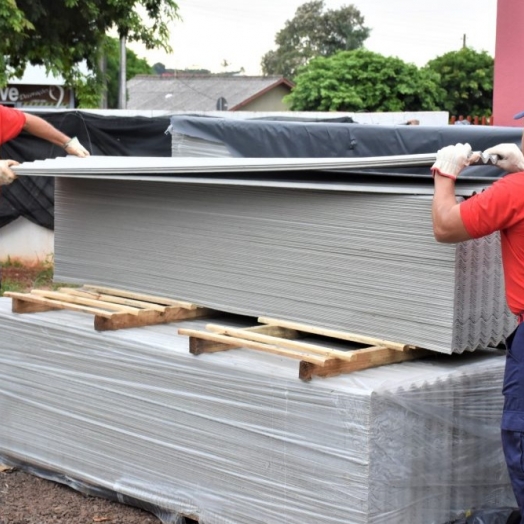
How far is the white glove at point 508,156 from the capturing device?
3.26 m

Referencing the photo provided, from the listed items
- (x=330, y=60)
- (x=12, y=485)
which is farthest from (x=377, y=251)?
(x=330, y=60)

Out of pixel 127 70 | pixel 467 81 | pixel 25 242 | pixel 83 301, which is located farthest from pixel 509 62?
pixel 127 70

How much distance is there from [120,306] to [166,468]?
84 cm

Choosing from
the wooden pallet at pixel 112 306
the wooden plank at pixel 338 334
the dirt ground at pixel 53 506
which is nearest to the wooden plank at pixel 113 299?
the wooden pallet at pixel 112 306

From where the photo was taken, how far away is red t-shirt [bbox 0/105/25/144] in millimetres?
5281

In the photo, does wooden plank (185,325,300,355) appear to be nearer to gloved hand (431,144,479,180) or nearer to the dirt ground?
the dirt ground

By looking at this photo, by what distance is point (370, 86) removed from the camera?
31453 mm

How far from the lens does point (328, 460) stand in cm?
338

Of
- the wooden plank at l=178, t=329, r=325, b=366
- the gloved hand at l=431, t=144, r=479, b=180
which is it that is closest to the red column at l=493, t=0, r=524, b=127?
the wooden plank at l=178, t=329, r=325, b=366

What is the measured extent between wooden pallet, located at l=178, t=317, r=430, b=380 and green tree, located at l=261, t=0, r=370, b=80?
62807mm

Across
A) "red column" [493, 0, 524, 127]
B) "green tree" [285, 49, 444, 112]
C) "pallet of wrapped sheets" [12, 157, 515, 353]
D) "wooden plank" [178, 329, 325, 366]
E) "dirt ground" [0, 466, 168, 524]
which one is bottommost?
"dirt ground" [0, 466, 168, 524]

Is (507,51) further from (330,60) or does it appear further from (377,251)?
(330,60)

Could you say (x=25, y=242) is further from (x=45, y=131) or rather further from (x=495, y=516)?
(x=495, y=516)

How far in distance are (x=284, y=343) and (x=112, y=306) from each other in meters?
1.13
